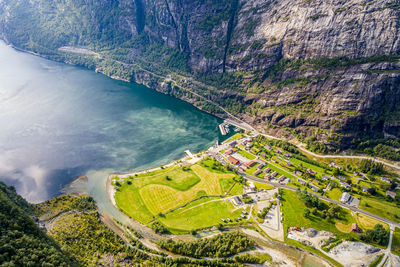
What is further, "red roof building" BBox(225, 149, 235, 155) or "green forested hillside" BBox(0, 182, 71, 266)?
"red roof building" BBox(225, 149, 235, 155)

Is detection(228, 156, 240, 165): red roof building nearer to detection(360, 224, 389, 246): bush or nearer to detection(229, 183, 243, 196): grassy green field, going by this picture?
detection(229, 183, 243, 196): grassy green field

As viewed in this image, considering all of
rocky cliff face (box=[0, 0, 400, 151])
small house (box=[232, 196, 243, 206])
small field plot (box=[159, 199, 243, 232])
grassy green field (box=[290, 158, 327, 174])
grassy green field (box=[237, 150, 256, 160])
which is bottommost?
small field plot (box=[159, 199, 243, 232])

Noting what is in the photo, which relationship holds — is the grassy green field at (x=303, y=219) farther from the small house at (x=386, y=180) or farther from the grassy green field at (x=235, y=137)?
the grassy green field at (x=235, y=137)

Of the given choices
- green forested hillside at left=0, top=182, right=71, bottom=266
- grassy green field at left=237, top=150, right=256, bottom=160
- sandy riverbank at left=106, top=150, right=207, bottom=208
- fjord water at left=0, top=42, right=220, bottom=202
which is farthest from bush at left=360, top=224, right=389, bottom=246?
green forested hillside at left=0, top=182, right=71, bottom=266

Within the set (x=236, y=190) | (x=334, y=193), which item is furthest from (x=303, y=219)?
(x=236, y=190)

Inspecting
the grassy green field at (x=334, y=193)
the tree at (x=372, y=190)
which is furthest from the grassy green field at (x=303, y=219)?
the tree at (x=372, y=190)

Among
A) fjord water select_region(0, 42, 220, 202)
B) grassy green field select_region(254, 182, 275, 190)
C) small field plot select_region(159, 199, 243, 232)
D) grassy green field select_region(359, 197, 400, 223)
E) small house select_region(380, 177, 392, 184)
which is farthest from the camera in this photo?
fjord water select_region(0, 42, 220, 202)

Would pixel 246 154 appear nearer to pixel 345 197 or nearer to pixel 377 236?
pixel 345 197

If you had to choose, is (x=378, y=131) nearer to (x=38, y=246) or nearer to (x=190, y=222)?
(x=190, y=222)
